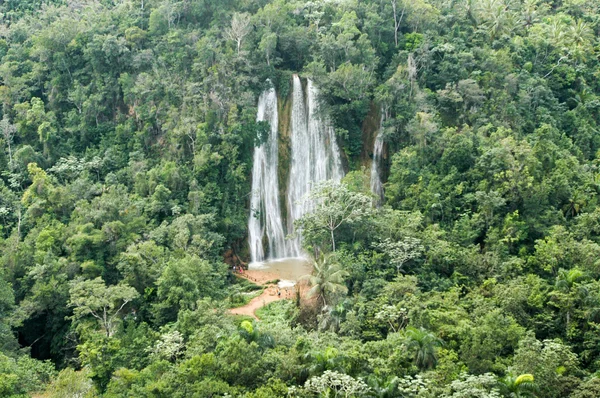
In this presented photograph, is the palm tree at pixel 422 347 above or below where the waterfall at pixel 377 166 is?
below

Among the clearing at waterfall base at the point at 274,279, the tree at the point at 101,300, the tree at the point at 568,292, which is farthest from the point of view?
the clearing at waterfall base at the point at 274,279

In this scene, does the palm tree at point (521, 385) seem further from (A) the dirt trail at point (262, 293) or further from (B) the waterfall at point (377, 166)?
(B) the waterfall at point (377, 166)

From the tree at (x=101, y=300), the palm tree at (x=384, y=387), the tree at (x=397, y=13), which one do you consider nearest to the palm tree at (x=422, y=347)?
the palm tree at (x=384, y=387)

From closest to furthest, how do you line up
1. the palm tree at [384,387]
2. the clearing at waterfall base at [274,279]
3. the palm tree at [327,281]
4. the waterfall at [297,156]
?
the palm tree at [384,387] → the palm tree at [327,281] → the clearing at waterfall base at [274,279] → the waterfall at [297,156]

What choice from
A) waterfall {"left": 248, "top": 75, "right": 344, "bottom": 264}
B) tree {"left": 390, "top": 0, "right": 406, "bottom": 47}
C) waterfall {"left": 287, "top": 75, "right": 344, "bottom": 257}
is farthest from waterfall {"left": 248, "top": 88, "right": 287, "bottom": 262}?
tree {"left": 390, "top": 0, "right": 406, "bottom": 47}

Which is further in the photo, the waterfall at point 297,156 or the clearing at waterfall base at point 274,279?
the waterfall at point 297,156

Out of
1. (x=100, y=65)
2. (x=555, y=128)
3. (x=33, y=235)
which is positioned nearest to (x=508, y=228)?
(x=555, y=128)

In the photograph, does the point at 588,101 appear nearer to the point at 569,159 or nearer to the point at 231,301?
the point at 569,159
